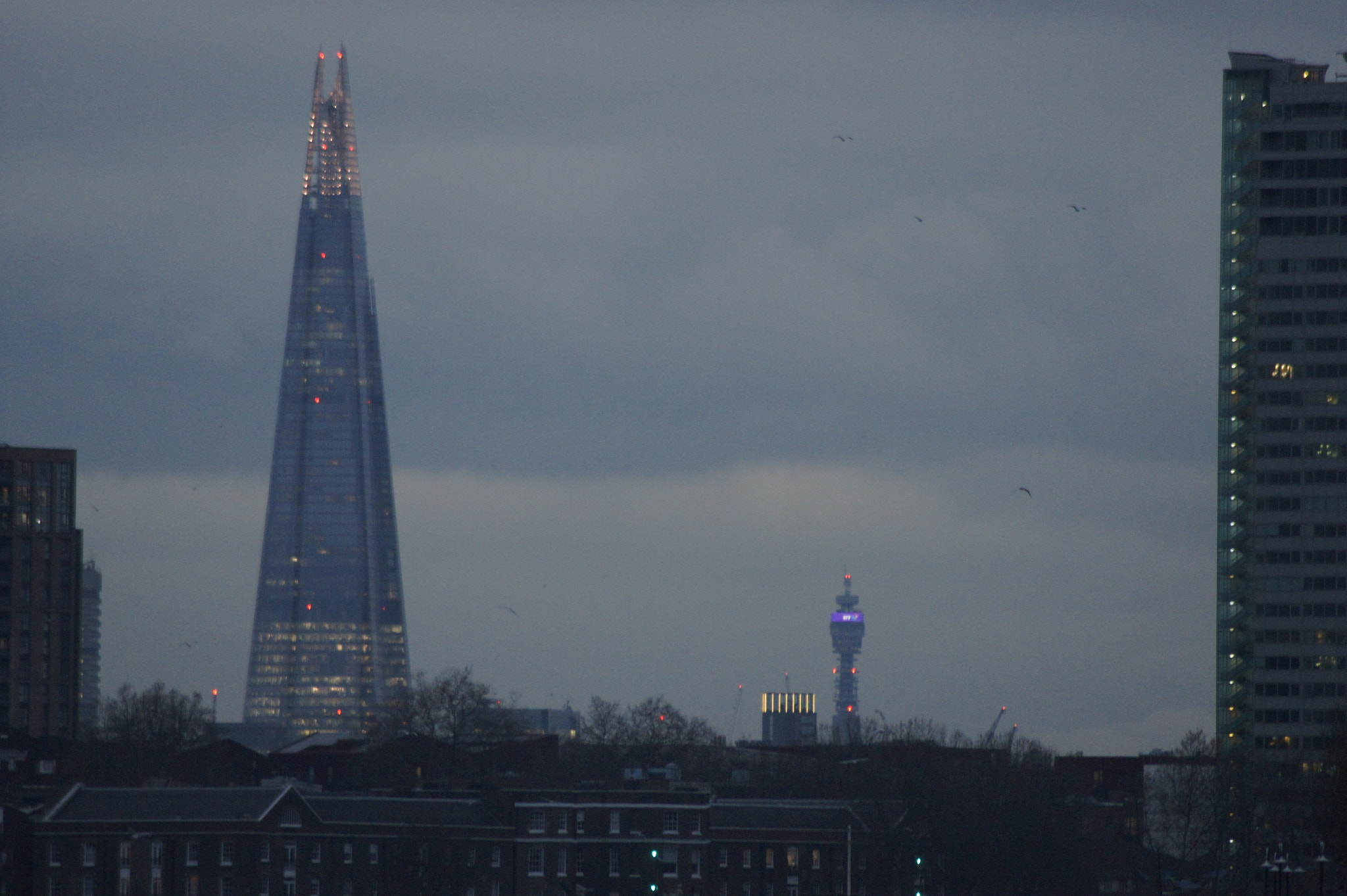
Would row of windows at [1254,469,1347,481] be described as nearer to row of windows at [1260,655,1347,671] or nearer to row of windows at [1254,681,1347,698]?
row of windows at [1260,655,1347,671]

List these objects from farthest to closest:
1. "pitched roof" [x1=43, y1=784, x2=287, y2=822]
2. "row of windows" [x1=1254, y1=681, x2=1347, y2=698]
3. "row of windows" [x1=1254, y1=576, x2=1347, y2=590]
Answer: "row of windows" [x1=1254, y1=576, x2=1347, y2=590] < "row of windows" [x1=1254, y1=681, x2=1347, y2=698] < "pitched roof" [x1=43, y1=784, x2=287, y2=822]

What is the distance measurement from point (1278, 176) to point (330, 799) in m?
99.5

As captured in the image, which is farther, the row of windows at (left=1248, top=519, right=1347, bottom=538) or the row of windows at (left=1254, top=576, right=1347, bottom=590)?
the row of windows at (left=1248, top=519, right=1347, bottom=538)

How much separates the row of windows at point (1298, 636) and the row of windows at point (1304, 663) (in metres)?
1.29

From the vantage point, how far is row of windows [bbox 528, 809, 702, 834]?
153125 millimetres

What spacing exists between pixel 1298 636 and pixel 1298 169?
40.3 meters

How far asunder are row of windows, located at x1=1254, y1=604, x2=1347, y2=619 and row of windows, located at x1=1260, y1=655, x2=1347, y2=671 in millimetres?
3497

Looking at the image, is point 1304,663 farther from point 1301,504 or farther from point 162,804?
point 162,804

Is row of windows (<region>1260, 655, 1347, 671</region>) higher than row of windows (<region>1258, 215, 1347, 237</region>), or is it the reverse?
row of windows (<region>1258, 215, 1347, 237</region>)

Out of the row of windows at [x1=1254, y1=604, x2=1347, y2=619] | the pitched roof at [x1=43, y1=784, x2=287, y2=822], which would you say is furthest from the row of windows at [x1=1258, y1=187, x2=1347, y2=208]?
the pitched roof at [x1=43, y1=784, x2=287, y2=822]

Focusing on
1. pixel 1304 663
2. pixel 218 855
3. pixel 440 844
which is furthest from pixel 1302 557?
pixel 218 855

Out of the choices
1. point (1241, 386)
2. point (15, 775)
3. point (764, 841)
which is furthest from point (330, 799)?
point (1241, 386)

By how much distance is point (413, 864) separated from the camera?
479 feet

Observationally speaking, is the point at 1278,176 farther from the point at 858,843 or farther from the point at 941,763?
the point at 858,843
